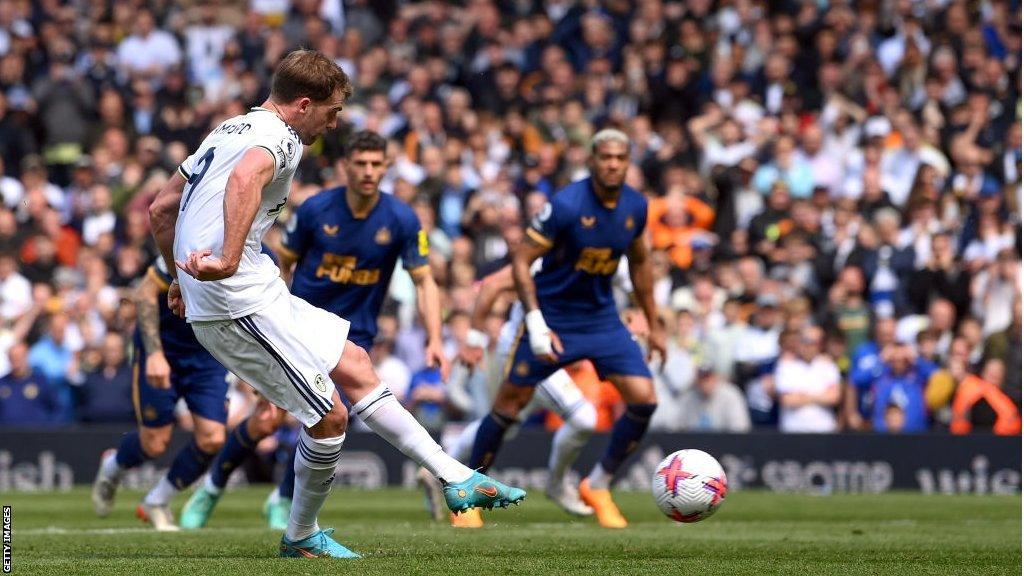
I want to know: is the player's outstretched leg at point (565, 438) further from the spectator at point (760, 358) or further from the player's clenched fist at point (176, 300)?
the spectator at point (760, 358)

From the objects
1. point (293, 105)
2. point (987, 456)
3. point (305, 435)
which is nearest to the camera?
point (293, 105)

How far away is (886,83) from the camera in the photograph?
75.2 ft

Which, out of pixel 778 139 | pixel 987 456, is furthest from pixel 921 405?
pixel 778 139

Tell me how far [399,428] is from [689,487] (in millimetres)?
2055

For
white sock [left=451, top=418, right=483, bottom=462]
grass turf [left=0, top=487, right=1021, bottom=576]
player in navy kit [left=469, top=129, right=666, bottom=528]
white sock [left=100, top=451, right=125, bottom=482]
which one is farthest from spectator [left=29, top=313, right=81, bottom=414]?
player in navy kit [left=469, top=129, right=666, bottom=528]

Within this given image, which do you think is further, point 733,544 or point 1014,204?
point 1014,204

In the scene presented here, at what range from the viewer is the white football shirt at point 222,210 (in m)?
8.24

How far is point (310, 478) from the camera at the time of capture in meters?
8.95

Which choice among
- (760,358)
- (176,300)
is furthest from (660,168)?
(176,300)

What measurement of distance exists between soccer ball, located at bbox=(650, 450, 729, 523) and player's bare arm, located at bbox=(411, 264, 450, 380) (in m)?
1.59

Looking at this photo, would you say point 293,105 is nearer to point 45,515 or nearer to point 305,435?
point 305,435

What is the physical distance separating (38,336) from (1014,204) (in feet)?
36.4

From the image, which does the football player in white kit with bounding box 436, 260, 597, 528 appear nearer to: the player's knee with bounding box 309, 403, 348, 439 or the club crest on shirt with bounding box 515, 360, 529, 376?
the club crest on shirt with bounding box 515, 360, 529, 376

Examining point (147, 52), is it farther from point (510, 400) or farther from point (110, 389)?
point (510, 400)
